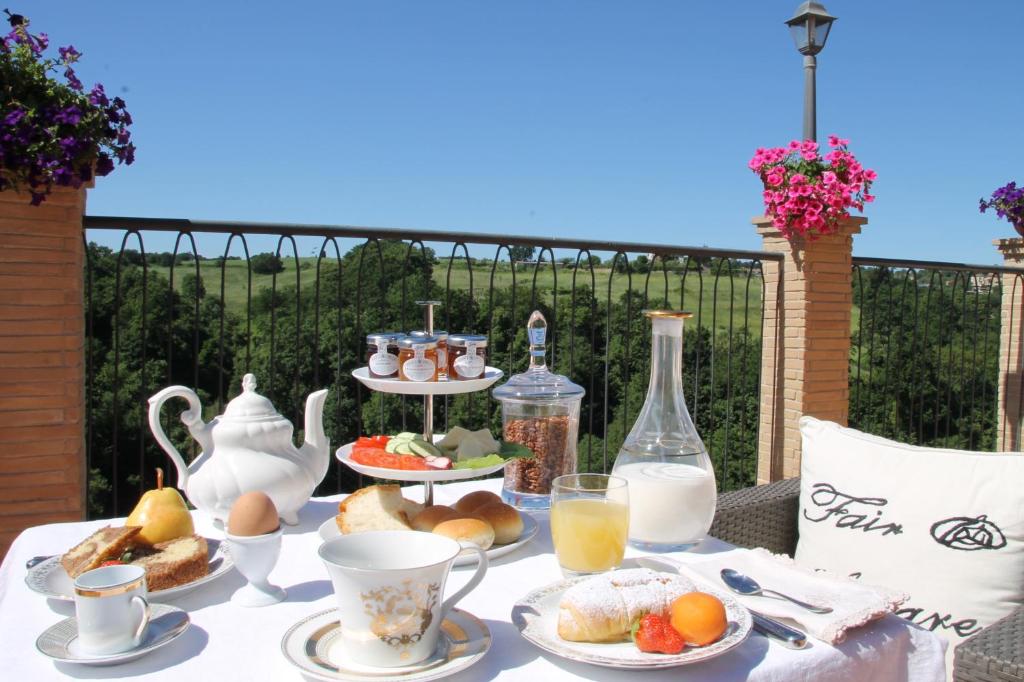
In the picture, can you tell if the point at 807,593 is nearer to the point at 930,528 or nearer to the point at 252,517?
the point at 930,528

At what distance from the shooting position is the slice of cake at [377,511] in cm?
117

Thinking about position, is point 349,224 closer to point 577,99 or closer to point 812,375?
point 812,375

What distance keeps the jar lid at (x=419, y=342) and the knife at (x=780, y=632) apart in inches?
27.4

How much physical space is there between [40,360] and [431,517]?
1.93 meters

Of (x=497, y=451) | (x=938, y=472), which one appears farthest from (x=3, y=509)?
(x=938, y=472)

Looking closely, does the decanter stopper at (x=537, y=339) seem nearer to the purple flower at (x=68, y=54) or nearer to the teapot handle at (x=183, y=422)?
the teapot handle at (x=183, y=422)

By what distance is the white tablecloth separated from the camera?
2.71 feet

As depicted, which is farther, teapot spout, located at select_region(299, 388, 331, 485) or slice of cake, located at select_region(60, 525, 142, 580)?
teapot spout, located at select_region(299, 388, 331, 485)

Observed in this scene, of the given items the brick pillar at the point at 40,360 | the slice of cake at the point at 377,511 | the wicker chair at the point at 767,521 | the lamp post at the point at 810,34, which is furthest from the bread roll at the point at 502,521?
the lamp post at the point at 810,34

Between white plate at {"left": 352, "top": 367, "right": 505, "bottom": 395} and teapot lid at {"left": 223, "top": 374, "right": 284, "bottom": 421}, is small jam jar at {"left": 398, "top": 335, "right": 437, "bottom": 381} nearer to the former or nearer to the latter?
white plate at {"left": 352, "top": 367, "right": 505, "bottom": 395}

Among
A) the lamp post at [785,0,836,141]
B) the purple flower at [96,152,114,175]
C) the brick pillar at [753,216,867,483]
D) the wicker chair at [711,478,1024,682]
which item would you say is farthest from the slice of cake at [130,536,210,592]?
the lamp post at [785,0,836,141]

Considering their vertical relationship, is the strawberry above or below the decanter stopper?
below

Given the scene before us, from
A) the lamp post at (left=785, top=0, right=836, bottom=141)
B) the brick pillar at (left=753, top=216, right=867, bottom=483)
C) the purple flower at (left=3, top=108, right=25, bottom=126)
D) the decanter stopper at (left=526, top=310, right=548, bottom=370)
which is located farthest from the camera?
the lamp post at (left=785, top=0, right=836, bottom=141)

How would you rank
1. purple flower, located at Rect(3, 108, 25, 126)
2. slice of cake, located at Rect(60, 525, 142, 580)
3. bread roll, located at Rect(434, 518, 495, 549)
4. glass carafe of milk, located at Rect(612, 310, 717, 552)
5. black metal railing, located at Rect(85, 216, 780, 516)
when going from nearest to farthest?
1. slice of cake, located at Rect(60, 525, 142, 580)
2. bread roll, located at Rect(434, 518, 495, 549)
3. glass carafe of milk, located at Rect(612, 310, 717, 552)
4. purple flower, located at Rect(3, 108, 25, 126)
5. black metal railing, located at Rect(85, 216, 780, 516)
